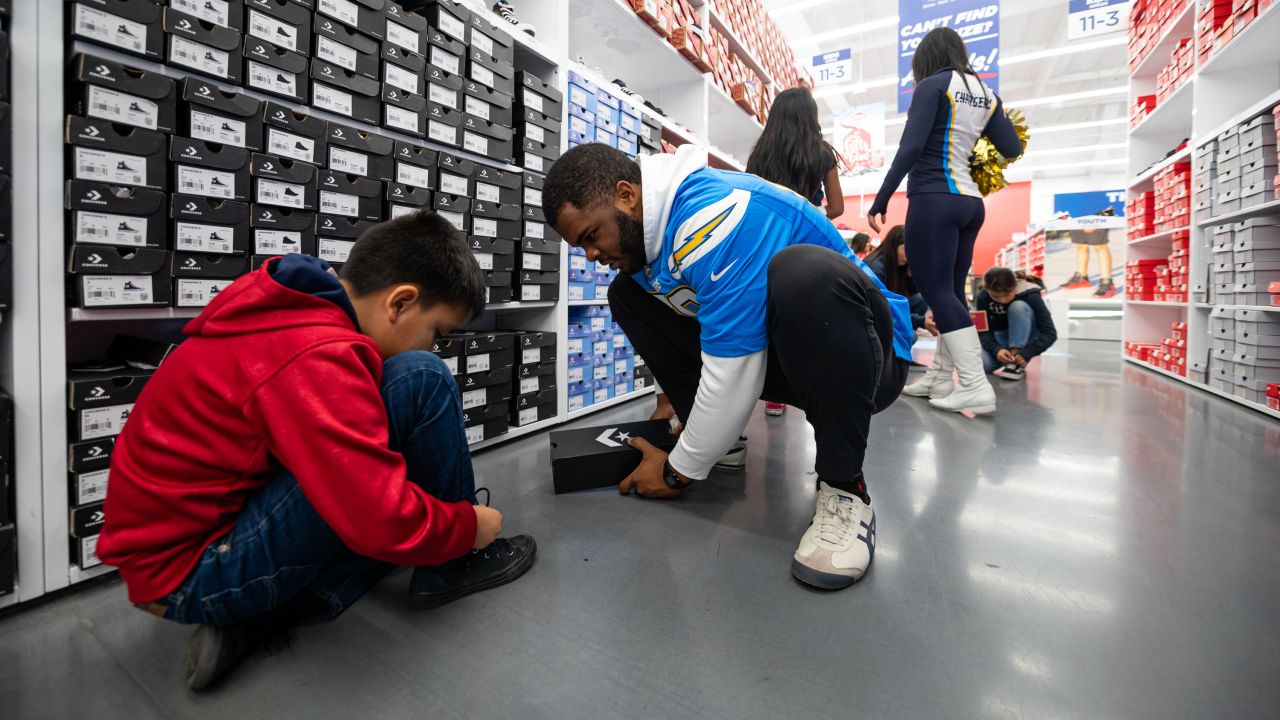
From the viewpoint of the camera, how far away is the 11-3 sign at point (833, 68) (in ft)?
20.9

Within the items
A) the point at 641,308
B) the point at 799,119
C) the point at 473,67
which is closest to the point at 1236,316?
the point at 799,119

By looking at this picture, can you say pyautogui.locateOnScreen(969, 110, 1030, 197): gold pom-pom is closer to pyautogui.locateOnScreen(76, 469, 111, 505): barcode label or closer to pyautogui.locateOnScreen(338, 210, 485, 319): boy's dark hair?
pyautogui.locateOnScreen(338, 210, 485, 319): boy's dark hair

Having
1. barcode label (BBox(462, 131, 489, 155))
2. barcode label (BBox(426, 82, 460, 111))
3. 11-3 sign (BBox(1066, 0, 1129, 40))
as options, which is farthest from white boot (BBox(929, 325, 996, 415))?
11-3 sign (BBox(1066, 0, 1129, 40))

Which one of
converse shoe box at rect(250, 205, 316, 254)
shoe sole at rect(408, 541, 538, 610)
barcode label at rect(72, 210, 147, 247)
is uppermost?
converse shoe box at rect(250, 205, 316, 254)

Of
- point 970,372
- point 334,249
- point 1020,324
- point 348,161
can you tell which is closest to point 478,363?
point 334,249

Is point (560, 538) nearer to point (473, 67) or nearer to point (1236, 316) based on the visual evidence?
point (473, 67)

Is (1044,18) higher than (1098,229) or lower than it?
higher

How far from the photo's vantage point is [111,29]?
89cm

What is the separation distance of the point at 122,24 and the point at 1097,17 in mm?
6397

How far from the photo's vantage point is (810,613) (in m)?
0.80

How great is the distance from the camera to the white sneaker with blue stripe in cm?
88

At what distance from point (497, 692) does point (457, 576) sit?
0.25 metres

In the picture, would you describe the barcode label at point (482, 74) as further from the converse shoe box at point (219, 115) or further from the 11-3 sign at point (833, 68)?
the 11-3 sign at point (833, 68)

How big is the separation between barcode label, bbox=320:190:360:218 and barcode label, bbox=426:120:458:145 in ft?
1.05
